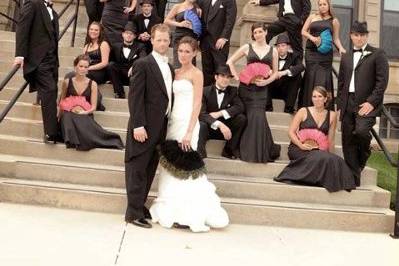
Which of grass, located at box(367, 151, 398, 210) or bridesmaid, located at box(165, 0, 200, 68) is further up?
bridesmaid, located at box(165, 0, 200, 68)

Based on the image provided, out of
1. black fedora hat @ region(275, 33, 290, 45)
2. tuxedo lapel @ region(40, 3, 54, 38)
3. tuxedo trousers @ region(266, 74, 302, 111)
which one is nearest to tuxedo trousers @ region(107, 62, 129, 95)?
tuxedo lapel @ region(40, 3, 54, 38)

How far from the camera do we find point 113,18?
8.77 meters

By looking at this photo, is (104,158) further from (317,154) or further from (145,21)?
(145,21)

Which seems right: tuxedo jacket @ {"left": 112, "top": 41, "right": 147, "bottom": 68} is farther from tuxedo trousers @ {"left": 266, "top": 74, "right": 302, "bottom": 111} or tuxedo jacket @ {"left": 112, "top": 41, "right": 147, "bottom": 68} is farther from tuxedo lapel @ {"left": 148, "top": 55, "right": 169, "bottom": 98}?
tuxedo lapel @ {"left": 148, "top": 55, "right": 169, "bottom": 98}

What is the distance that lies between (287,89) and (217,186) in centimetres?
286

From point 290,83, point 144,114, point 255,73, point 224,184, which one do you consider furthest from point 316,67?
point 144,114

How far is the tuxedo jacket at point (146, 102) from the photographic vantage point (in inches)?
198

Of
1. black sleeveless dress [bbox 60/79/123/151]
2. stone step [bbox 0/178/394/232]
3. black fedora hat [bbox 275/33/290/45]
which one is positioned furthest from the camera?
black fedora hat [bbox 275/33/290/45]

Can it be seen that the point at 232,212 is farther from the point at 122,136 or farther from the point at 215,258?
the point at 122,136

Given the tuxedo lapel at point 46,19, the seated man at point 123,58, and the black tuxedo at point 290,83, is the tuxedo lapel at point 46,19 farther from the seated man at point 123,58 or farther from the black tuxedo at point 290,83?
the black tuxedo at point 290,83

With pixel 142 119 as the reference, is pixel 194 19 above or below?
above

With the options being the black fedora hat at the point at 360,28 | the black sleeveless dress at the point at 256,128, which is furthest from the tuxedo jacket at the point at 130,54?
the black fedora hat at the point at 360,28

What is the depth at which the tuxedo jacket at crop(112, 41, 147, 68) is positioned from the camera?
318 inches

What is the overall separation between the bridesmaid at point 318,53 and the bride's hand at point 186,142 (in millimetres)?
3310
